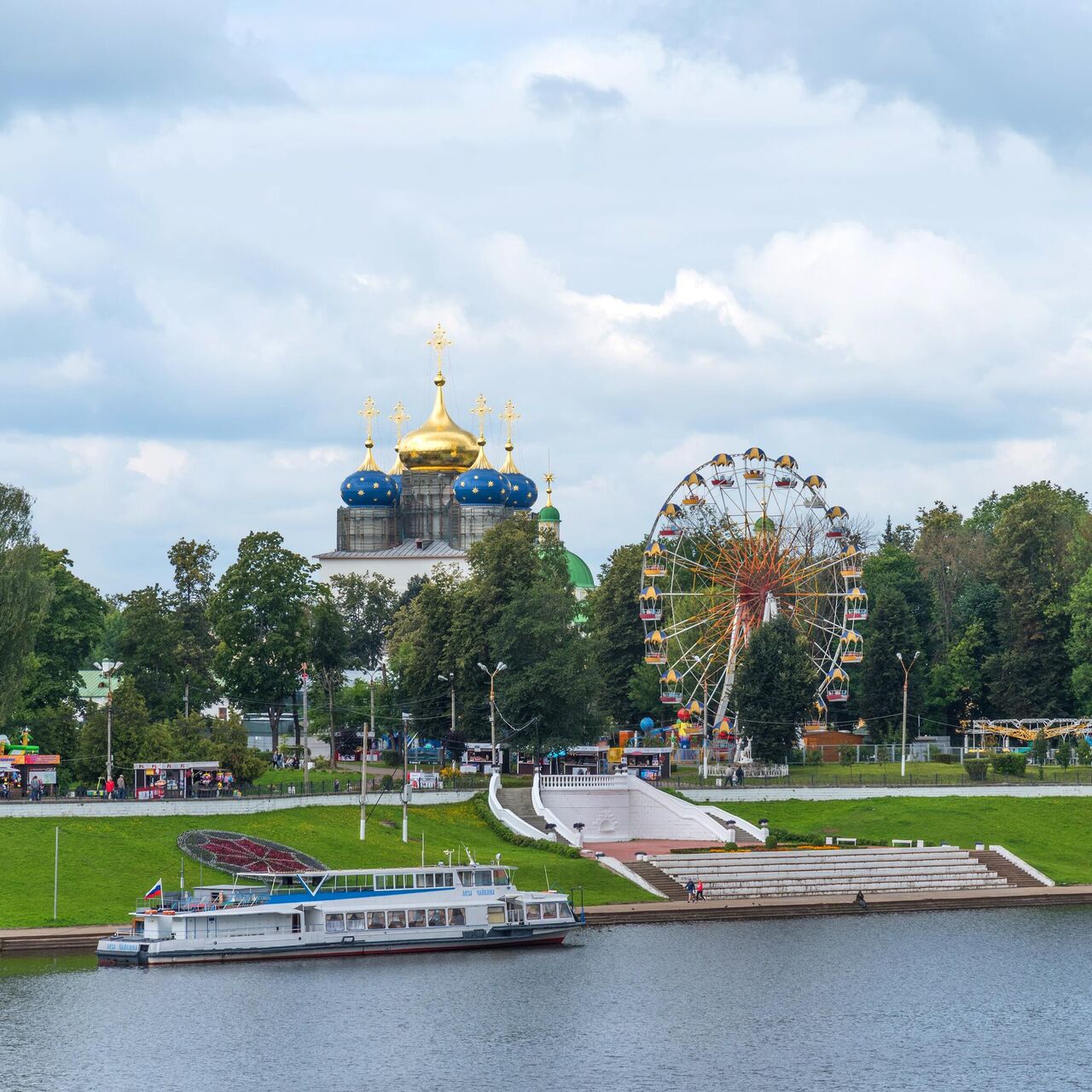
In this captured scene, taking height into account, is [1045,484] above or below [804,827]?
above

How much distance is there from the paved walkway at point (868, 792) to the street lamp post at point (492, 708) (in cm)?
985

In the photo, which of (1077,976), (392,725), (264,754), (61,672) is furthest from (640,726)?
(1077,976)

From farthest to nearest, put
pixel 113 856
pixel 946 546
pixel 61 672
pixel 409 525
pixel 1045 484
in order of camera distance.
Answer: pixel 409 525, pixel 946 546, pixel 1045 484, pixel 61 672, pixel 113 856

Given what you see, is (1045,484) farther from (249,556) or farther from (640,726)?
(249,556)

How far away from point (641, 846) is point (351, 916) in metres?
24.5

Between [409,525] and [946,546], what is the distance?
4850cm

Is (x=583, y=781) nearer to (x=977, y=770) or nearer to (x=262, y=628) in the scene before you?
(x=977, y=770)

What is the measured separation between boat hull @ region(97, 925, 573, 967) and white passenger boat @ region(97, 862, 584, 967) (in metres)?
0.03

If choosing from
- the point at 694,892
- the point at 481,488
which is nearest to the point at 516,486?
the point at 481,488

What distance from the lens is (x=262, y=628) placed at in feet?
393

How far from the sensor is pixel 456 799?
326ft

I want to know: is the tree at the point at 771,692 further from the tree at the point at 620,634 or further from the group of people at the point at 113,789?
the group of people at the point at 113,789

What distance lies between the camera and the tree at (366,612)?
16400 cm

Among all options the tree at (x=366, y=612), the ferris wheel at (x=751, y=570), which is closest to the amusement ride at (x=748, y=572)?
the ferris wheel at (x=751, y=570)
